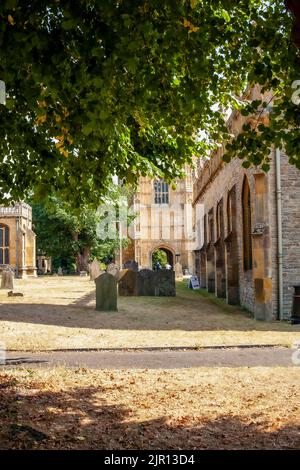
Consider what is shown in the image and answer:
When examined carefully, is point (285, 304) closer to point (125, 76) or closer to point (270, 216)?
point (270, 216)

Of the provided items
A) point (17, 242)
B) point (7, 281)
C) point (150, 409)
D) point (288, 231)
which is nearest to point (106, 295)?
point (288, 231)

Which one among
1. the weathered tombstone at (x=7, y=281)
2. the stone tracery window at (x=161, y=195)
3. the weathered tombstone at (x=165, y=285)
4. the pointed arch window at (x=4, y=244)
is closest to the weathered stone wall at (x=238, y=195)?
the weathered tombstone at (x=165, y=285)

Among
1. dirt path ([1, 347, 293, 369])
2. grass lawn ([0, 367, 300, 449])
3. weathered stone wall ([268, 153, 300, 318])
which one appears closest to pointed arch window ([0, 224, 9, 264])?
weathered stone wall ([268, 153, 300, 318])

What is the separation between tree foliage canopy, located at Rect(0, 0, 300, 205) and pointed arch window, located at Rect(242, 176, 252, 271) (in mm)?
10136

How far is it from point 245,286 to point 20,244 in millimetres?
32489

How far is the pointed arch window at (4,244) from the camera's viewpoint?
45.7 metres

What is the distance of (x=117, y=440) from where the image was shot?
437 cm

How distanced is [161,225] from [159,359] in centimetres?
4948

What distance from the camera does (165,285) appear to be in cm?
2186

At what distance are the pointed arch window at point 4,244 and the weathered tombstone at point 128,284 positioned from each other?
26.8 meters

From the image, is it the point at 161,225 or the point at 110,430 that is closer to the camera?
the point at 110,430

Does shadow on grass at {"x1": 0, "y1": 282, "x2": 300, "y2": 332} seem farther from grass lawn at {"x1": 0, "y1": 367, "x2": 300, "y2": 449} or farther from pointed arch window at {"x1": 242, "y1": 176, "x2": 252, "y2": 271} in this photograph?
grass lawn at {"x1": 0, "y1": 367, "x2": 300, "y2": 449}

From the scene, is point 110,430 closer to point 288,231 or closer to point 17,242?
point 288,231

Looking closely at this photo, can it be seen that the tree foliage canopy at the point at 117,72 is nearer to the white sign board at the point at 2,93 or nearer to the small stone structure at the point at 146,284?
the white sign board at the point at 2,93
